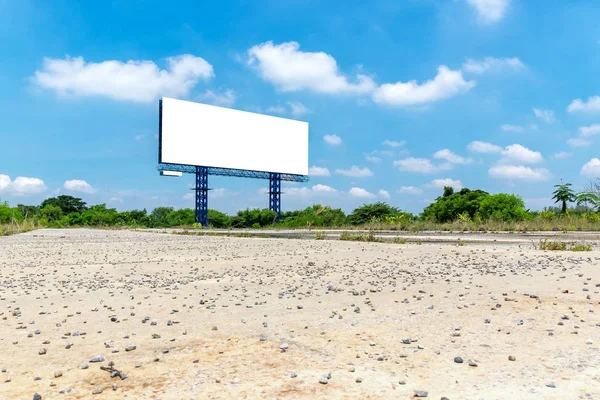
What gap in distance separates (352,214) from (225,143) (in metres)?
16.2

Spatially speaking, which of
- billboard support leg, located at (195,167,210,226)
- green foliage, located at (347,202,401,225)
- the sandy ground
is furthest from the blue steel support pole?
the sandy ground

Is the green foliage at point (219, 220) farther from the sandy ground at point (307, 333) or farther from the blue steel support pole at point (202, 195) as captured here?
the sandy ground at point (307, 333)

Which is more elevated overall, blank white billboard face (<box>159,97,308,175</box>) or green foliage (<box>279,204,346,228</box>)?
blank white billboard face (<box>159,97,308,175</box>)

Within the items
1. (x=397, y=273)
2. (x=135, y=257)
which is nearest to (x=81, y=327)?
(x=397, y=273)

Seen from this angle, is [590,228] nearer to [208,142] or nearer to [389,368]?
[389,368]

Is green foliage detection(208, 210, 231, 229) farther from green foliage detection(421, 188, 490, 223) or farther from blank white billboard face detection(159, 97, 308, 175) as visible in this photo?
green foliage detection(421, 188, 490, 223)

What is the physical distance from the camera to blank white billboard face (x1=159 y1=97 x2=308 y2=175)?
47.0 metres

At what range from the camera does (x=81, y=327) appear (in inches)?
207

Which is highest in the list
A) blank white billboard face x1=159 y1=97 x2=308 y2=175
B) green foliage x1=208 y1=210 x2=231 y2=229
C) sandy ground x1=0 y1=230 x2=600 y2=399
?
blank white billboard face x1=159 y1=97 x2=308 y2=175

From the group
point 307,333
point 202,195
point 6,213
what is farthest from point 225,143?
point 307,333

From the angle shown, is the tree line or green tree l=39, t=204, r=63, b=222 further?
green tree l=39, t=204, r=63, b=222

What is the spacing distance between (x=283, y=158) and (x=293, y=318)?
52.1m

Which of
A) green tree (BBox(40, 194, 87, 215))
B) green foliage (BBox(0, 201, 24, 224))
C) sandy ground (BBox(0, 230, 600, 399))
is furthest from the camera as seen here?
green tree (BBox(40, 194, 87, 215))

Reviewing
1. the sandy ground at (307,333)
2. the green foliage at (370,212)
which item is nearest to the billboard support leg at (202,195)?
the green foliage at (370,212)
